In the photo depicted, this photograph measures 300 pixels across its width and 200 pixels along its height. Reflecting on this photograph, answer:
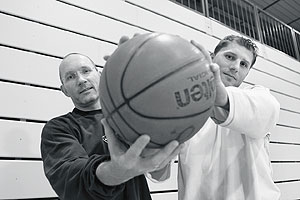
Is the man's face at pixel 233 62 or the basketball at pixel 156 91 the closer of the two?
the basketball at pixel 156 91

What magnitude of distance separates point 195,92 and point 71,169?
47cm

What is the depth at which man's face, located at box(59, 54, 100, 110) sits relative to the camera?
50.3 inches

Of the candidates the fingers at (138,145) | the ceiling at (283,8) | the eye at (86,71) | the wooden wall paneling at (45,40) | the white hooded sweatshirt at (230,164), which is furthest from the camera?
the ceiling at (283,8)

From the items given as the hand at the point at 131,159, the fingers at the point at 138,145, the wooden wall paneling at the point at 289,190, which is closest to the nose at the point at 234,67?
the hand at the point at 131,159

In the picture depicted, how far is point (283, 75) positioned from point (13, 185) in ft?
→ 12.0

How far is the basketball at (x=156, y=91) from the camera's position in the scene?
700mm

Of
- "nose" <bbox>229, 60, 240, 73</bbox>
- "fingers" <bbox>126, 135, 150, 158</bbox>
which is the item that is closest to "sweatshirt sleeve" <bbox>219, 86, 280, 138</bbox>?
"nose" <bbox>229, 60, 240, 73</bbox>

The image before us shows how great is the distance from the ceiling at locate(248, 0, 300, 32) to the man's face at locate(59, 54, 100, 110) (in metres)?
4.01

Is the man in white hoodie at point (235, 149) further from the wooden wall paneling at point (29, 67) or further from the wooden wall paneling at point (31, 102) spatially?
the wooden wall paneling at point (29, 67)

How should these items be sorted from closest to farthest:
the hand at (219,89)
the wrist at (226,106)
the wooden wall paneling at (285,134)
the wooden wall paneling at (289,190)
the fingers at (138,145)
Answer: the fingers at (138,145) < the hand at (219,89) < the wrist at (226,106) < the wooden wall paneling at (289,190) < the wooden wall paneling at (285,134)

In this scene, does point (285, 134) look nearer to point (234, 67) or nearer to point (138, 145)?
point (234, 67)

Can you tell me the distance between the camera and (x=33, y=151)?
1.63m

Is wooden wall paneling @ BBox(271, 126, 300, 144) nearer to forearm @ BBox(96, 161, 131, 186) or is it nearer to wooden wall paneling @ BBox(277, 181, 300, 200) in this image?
wooden wall paneling @ BBox(277, 181, 300, 200)

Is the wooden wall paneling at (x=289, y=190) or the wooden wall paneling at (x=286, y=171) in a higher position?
the wooden wall paneling at (x=286, y=171)
